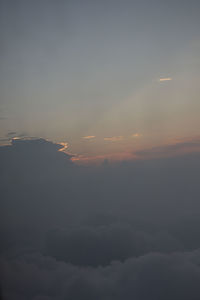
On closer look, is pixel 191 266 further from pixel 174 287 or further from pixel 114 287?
pixel 114 287

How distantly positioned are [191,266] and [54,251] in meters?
91.7

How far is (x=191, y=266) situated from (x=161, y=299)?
62.4ft

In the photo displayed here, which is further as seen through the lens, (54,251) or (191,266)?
(54,251)

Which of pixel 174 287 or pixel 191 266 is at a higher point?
pixel 191 266

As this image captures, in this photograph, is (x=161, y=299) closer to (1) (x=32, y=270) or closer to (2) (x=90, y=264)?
(1) (x=32, y=270)

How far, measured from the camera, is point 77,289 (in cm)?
8231

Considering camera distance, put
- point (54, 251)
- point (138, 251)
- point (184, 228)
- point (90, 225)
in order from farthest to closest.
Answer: point (184, 228) < point (90, 225) < point (54, 251) < point (138, 251)

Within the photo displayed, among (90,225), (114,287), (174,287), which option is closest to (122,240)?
(90,225)

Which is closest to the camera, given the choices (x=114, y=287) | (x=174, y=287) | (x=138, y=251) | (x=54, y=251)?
(x=114, y=287)

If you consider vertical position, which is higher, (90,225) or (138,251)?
(90,225)

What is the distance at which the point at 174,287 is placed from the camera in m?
92.2

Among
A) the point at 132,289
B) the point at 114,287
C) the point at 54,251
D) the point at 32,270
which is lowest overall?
the point at 54,251

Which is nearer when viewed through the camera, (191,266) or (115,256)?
(191,266)

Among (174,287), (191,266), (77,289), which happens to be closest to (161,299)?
(174,287)
